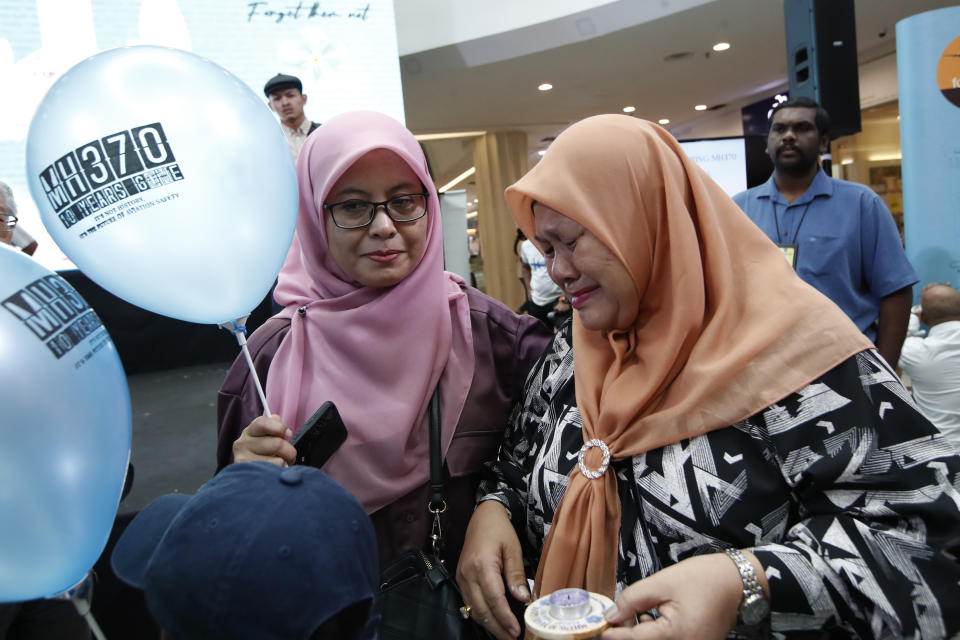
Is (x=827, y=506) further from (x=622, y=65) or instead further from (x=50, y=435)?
(x=622, y=65)

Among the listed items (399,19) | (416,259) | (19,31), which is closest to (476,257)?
(399,19)

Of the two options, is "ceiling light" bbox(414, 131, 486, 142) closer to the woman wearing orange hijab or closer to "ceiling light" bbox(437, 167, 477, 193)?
"ceiling light" bbox(437, 167, 477, 193)

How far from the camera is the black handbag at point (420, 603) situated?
1.11 m

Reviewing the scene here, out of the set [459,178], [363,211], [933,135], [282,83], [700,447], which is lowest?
[700,447]

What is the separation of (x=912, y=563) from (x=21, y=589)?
115cm

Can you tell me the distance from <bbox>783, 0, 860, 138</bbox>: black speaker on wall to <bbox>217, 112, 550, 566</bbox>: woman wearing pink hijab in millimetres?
2676

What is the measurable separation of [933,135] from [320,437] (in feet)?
12.8

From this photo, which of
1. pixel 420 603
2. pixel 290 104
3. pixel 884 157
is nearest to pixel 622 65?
pixel 884 157

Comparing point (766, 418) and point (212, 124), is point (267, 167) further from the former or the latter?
point (766, 418)

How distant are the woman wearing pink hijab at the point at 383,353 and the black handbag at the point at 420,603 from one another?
155 mm

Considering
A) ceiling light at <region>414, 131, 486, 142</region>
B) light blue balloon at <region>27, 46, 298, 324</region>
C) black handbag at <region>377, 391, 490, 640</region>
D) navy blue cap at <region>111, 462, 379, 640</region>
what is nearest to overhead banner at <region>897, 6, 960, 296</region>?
black handbag at <region>377, 391, 490, 640</region>

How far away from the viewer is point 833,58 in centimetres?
331

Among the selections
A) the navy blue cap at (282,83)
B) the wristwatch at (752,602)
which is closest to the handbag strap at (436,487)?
the wristwatch at (752,602)

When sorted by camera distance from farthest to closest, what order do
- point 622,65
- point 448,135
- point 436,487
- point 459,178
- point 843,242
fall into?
point 459,178 < point 448,135 < point 622,65 < point 843,242 < point 436,487
